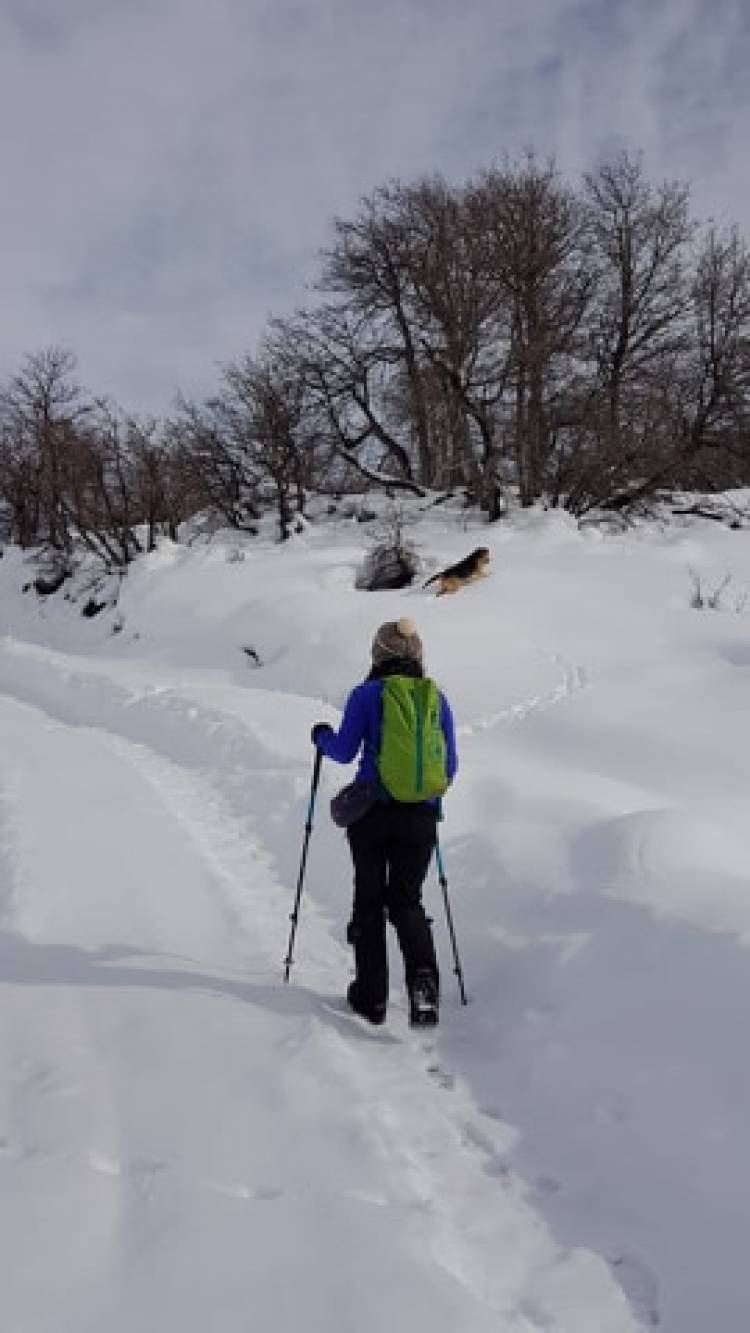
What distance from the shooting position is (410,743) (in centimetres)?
473

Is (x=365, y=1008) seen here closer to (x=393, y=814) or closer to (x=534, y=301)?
(x=393, y=814)

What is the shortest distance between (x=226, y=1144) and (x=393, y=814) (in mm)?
1817

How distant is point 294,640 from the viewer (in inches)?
654

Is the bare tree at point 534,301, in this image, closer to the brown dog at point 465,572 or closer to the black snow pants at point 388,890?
the brown dog at point 465,572

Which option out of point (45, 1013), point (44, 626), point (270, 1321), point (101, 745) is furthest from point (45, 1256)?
point (44, 626)

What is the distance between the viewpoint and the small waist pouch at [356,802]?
476 centimetres

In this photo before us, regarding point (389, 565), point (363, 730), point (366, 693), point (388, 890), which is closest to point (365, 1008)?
point (388, 890)

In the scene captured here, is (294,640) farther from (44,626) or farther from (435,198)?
(435,198)

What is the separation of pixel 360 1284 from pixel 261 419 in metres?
26.0

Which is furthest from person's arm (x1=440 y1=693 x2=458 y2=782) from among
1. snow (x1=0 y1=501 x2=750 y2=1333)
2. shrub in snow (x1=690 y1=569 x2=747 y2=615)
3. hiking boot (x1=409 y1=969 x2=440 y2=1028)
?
shrub in snow (x1=690 y1=569 x2=747 y2=615)

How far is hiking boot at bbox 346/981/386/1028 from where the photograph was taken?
4738 mm

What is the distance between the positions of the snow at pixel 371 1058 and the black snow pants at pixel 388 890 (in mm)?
321

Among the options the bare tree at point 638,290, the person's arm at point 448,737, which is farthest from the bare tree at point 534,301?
the person's arm at point 448,737

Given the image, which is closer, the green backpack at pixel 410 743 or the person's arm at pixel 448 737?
the green backpack at pixel 410 743
